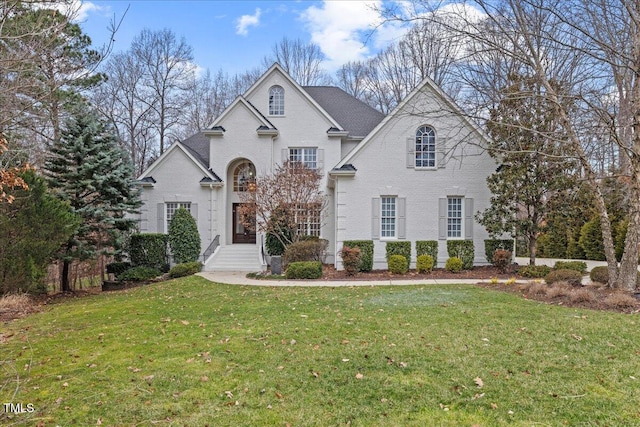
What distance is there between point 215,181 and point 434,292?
11978 mm

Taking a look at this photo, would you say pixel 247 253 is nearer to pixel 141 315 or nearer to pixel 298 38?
pixel 141 315

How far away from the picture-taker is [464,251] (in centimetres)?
1451

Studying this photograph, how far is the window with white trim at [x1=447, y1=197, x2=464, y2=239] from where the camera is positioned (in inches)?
599

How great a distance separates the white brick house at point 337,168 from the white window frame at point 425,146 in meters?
0.04

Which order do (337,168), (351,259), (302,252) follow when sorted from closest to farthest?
(351,259) → (302,252) → (337,168)

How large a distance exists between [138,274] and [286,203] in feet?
22.7

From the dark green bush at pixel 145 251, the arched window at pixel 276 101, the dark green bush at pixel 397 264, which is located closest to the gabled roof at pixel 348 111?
the arched window at pixel 276 101

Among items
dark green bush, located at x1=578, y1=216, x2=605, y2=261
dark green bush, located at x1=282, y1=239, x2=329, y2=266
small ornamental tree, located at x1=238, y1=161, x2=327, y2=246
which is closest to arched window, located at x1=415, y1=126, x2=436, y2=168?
small ornamental tree, located at x1=238, y1=161, x2=327, y2=246

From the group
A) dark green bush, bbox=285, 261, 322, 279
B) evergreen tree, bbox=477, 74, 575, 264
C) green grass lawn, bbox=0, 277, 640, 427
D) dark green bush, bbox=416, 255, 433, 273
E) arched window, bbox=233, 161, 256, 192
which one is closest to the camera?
green grass lawn, bbox=0, 277, 640, 427

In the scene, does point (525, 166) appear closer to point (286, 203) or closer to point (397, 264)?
point (397, 264)

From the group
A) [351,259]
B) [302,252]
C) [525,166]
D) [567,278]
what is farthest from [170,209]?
[567,278]

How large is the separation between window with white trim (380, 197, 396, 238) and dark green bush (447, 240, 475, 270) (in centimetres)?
239

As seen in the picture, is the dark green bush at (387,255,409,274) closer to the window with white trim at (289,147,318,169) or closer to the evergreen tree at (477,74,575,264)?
the evergreen tree at (477,74,575,264)

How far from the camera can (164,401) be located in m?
3.95
